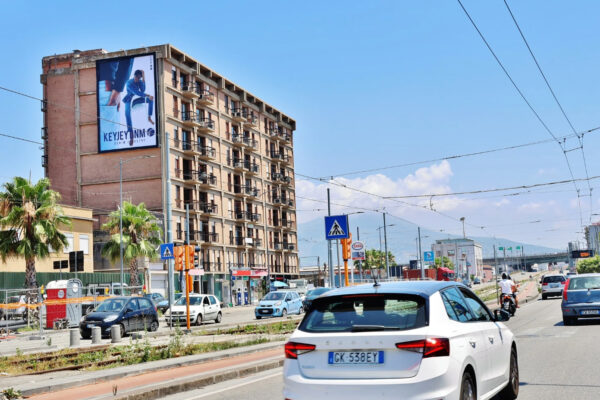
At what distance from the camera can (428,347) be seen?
228 inches

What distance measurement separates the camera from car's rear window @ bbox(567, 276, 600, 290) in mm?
21047

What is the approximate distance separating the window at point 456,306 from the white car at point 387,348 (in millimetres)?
19

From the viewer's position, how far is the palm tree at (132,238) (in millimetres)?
50438

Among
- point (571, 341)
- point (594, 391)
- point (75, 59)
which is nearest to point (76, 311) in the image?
point (571, 341)

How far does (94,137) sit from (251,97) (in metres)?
21.4

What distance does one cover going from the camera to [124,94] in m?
64.5

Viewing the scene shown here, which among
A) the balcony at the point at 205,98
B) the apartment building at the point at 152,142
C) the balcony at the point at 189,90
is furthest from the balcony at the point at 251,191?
the balcony at the point at 189,90

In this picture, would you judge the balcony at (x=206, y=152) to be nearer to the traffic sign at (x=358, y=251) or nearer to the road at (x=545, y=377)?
the traffic sign at (x=358, y=251)

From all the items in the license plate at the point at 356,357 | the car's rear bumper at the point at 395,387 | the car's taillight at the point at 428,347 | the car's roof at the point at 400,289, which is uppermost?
the car's roof at the point at 400,289

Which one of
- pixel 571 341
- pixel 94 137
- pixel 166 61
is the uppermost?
pixel 166 61

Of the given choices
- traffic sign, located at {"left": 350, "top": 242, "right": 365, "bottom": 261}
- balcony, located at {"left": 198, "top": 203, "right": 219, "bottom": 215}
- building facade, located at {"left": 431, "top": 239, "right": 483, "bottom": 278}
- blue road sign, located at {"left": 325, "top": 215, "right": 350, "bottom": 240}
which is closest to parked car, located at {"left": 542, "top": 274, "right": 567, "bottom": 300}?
traffic sign, located at {"left": 350, "top": 242, "right": 365, "bottom": 261}

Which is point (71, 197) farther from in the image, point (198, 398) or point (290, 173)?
point (198, 398)

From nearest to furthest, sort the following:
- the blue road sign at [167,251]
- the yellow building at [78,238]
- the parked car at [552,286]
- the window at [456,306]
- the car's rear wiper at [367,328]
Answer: the car's rear wiper at [367,328]
the window at [456,306]
the blue road sign at [167,251]
the parked car at [552,286]
the yellow building at [78,238]

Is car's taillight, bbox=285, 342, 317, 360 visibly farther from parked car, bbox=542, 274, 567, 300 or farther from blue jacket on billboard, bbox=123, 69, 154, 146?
blue jacket on billboard, bbox=123, 69, 154, 146
